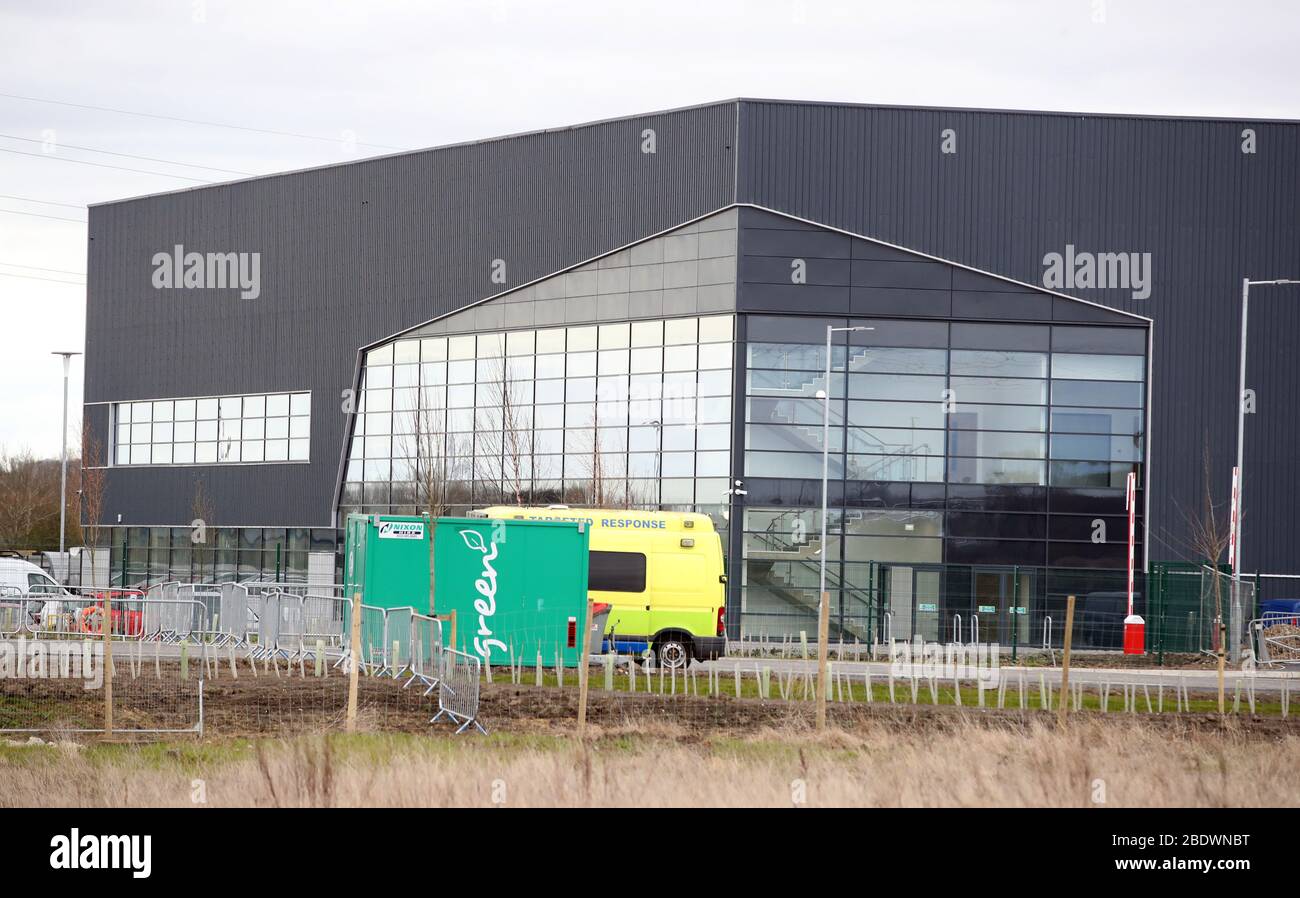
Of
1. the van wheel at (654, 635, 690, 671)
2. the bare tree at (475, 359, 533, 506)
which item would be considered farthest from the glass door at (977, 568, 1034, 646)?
the bare tree at (475, 359, 533, 506)

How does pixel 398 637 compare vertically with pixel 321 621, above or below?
above

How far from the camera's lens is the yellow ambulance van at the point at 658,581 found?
80.8 ft

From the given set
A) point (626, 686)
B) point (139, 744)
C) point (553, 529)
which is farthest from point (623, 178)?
point (139, 744)

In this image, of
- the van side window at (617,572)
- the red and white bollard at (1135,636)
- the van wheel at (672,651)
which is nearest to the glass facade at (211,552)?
the van side window at (617,572)

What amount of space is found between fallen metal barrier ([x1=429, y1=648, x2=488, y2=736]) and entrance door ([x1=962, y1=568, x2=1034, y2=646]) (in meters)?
16.1

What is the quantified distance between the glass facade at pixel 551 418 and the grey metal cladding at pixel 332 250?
66.5 inches

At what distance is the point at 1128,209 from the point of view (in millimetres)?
39344

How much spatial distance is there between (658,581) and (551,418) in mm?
18384

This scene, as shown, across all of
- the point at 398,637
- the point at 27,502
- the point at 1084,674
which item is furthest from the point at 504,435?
the point at 27,502

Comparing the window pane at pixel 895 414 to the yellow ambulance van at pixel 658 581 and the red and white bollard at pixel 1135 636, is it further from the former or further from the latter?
the yellow ambulance van at pixel 658 581

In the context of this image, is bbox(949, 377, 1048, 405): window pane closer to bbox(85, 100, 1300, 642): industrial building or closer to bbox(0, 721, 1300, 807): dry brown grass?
bbox(85, 100, 1300, 642): industrial building

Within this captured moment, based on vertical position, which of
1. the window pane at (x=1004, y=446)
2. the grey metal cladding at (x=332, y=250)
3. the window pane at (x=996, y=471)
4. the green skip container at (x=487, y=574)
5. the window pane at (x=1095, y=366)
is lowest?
the green skip container at (x=487, y=574)

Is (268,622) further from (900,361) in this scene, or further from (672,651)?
(900,361)

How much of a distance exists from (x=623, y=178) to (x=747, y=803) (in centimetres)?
3325
